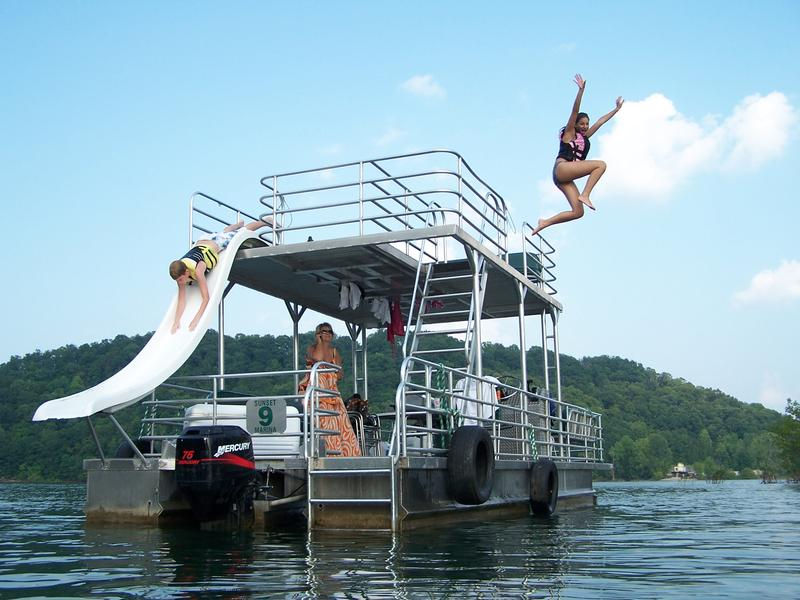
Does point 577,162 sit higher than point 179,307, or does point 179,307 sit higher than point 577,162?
point 577,162

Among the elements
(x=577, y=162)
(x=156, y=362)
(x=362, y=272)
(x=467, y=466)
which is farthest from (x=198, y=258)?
(x=577, y=162)

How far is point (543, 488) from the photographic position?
491 inches

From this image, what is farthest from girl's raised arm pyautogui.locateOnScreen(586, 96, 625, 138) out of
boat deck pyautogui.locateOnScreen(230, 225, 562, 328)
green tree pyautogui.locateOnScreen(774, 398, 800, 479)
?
green tree pyautogui.locateOnScreen(774, 398, 800, 479)

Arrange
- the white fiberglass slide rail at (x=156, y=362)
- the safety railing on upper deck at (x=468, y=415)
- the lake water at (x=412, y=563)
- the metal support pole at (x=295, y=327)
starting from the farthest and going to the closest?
the metal support pole at (x=295, y=327) → the white fiberglass slide rail at (x=156, y=362) → the safety railing on upper deck at (x=468, y=415) → the lake water at (x=412, y=563)

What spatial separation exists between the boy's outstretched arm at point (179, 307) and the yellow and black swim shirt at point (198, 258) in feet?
0.79

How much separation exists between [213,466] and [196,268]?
137 inches

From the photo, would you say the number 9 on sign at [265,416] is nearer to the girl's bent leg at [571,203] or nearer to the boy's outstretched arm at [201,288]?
the boy's outstretched arm at [201,288]

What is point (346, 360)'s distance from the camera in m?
37.9

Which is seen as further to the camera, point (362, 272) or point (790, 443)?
point (790, 443)

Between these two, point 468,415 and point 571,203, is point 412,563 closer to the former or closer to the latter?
point 468,415

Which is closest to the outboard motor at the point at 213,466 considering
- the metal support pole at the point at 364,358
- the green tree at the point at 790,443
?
the metal support pole at the point at 364,358

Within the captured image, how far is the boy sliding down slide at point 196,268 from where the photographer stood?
11617 mm

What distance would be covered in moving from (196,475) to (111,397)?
62.3 inches

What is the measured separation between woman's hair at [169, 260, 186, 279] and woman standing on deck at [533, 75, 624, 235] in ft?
15.9
